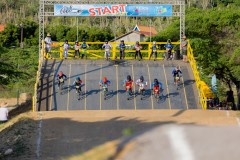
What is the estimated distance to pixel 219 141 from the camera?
72.8 inches

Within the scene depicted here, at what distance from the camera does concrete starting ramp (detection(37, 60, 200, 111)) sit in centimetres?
1930

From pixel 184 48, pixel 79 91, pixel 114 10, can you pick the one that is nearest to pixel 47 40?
pixel 114 10

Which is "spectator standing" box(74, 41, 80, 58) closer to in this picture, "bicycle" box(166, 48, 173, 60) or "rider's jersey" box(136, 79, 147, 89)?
"bicycle" box(166, 48, 173, 60)

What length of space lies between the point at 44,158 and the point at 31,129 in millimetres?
3464

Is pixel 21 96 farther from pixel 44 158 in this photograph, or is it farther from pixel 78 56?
pixel 44 158

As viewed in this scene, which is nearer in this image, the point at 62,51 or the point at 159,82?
the point at 159,82

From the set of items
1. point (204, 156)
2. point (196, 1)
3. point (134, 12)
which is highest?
point (196, 1)

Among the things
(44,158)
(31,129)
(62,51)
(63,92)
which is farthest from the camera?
(62,51)

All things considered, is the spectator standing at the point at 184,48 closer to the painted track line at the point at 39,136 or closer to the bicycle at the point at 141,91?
the bicycle at the point at 141,91

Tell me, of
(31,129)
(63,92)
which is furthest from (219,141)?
(63,92)

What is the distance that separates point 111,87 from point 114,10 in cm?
607

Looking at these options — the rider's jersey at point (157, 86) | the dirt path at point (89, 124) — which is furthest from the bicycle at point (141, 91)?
the dirt path at point (89, 124)

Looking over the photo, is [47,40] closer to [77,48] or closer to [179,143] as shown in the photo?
[77,48]

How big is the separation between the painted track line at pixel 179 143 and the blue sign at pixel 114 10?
2357 centimetres
